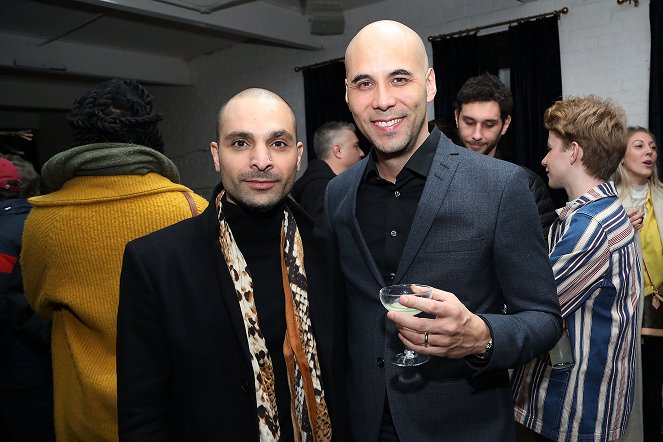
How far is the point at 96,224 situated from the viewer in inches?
60.4

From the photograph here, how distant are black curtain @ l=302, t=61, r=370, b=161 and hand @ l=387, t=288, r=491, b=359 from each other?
560 cm

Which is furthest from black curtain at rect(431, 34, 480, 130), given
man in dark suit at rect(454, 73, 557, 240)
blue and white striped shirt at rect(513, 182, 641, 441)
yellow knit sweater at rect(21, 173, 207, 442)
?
yellow knit sweater at rect(21, 173, 207, 442)

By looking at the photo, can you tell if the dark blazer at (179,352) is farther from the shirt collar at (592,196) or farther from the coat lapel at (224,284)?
the shirt collar at (592,196)

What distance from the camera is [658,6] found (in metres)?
4.57

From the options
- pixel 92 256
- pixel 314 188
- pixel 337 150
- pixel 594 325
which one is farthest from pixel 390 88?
pixel 337 150

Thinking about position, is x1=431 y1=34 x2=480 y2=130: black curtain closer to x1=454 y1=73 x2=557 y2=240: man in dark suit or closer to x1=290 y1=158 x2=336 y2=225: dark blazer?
x1=290 y1=158 x2=336 y2=225: dark blazer

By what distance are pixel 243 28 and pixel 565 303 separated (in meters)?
5.64

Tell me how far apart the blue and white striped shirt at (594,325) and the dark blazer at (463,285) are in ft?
1.69

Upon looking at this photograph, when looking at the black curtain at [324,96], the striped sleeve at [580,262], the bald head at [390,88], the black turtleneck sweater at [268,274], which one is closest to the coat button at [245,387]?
the black turtleneck sweater at [268,274]

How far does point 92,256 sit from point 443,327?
1.06 m

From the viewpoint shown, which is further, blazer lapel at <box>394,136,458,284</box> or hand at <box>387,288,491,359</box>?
blazer lapel at <box>394,136,458,284</box>

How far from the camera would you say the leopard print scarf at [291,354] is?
1.32m

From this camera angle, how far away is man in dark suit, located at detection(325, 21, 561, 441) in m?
1.31

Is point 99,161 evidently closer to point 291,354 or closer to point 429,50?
point 291,354
